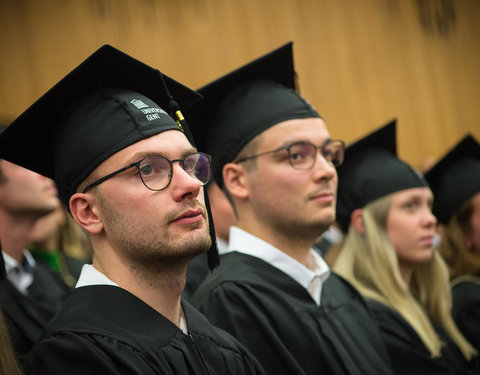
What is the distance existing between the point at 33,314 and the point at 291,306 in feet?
4.05

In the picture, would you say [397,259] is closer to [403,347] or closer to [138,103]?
[403,347]

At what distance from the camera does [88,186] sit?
1813 millimetres

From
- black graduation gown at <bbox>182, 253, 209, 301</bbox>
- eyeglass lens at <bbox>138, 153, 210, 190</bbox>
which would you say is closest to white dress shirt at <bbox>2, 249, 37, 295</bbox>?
black graduation gown at <bbox>182, 253, 209, 301</bbox>

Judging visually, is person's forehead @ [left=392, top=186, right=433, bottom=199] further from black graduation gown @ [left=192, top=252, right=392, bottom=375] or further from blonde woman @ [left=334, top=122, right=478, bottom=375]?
black graduation gown @ [left=192, top=252, right=392, bottom=375]

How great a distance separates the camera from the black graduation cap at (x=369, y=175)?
11.1 feet

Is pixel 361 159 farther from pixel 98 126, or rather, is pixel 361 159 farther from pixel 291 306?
pixel 98 126

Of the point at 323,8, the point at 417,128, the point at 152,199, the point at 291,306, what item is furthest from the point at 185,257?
the point at 417,128

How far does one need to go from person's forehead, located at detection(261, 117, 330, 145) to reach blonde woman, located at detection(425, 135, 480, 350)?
5.87ft

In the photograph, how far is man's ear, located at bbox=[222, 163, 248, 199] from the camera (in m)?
2.59

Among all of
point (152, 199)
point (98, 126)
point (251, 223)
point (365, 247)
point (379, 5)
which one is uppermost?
point (379, 5)

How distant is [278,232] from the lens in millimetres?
2516

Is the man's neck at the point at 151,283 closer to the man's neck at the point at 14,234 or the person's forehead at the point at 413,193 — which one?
the man's neck at the point at 14,234

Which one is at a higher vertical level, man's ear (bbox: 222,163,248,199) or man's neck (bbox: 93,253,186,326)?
man's ear (bbox: 222,163,248,199)

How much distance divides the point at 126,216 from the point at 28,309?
1.29 metres
